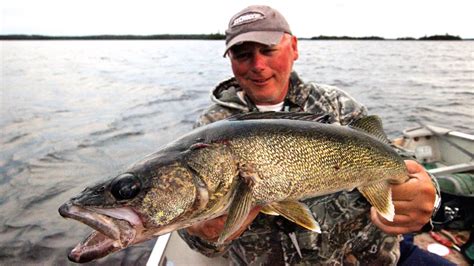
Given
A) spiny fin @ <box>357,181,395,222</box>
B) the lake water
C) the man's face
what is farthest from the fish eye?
the lake water

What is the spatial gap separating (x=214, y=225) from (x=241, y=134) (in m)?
0.68

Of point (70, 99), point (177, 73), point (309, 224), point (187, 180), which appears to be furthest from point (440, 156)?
point (177, 73)

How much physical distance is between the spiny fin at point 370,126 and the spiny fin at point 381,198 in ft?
1.06

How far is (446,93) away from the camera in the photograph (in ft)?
67.7

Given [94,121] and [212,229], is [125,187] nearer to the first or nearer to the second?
[212,229]

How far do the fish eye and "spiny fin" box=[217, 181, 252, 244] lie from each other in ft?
1.60

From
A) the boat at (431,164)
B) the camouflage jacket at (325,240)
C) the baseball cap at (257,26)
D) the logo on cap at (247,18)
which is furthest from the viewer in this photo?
the boat at (431,164)

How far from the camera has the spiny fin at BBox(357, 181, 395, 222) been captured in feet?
8.03

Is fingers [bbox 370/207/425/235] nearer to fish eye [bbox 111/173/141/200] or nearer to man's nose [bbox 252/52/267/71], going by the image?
man's nose [bbox 252/52/267/71]

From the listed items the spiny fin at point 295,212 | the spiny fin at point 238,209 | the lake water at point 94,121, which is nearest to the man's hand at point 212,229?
the spiny fin at point 295,212

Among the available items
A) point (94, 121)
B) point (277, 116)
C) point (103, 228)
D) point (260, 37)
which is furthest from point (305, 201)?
point (94, 121)

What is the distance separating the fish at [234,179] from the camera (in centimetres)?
175

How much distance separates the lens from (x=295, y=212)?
2.13 meters

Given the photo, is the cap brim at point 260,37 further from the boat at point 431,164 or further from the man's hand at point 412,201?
the boat at point 431,164
